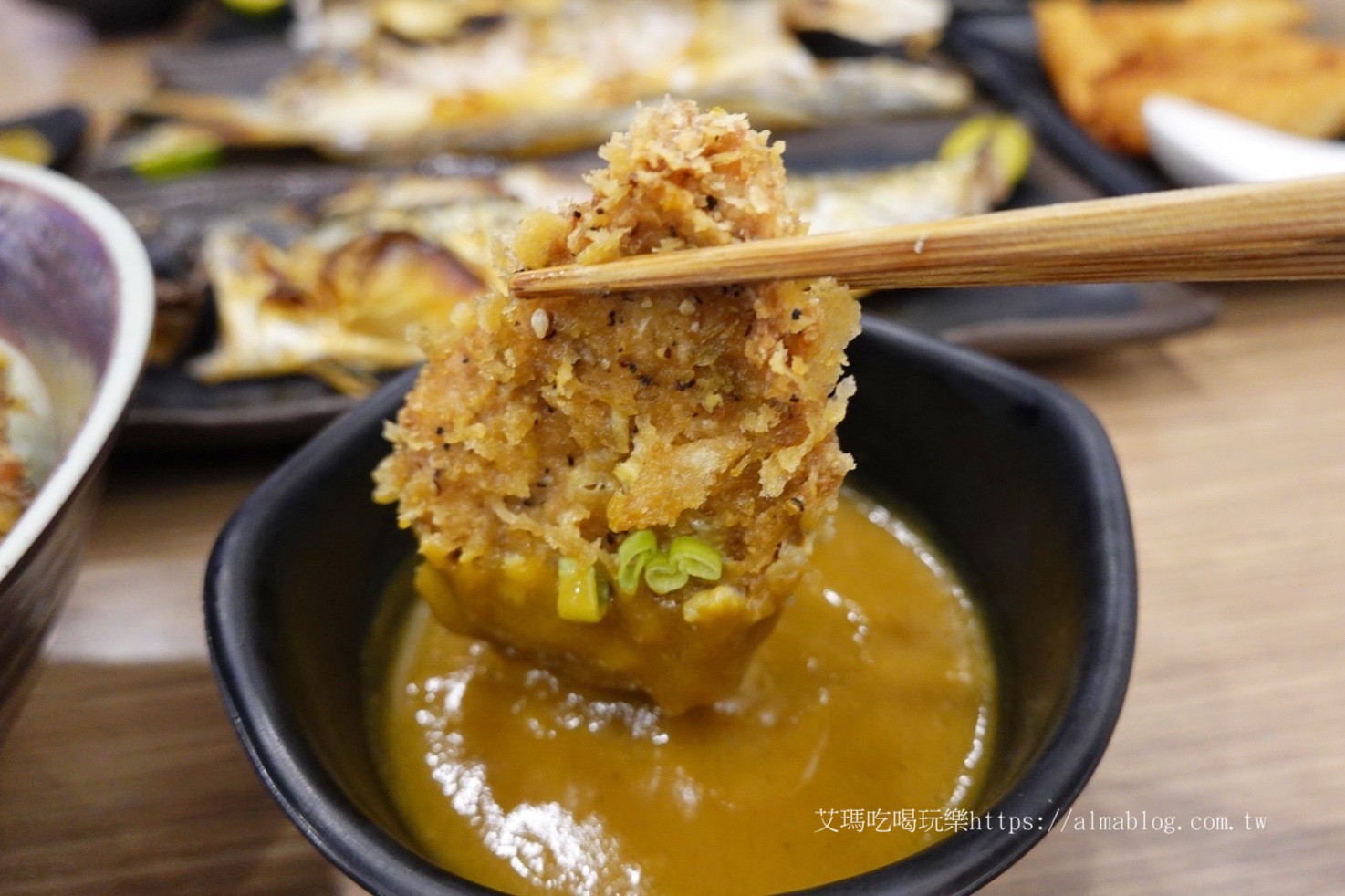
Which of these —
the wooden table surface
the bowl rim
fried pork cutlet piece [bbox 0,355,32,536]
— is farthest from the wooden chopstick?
the wooden table surface

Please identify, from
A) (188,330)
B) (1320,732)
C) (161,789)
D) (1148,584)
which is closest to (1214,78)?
(1148,584)

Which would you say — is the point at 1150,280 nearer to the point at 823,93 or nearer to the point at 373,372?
the point at 373,372

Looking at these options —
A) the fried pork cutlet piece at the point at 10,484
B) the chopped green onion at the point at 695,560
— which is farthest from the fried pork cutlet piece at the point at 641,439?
the fried pork cutlet piece at the point at 10,484

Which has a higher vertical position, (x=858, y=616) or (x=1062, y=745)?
(x=1062, y=745)

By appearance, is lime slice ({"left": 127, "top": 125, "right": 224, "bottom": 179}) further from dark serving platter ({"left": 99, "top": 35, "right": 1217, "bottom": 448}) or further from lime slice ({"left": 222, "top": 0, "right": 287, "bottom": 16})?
lime slice ({"left": 222, "top": 0, "right": 287, "bottom": 16})

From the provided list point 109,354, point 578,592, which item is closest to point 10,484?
point 109,354

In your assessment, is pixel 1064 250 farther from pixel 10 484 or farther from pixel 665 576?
pixel 10 484
